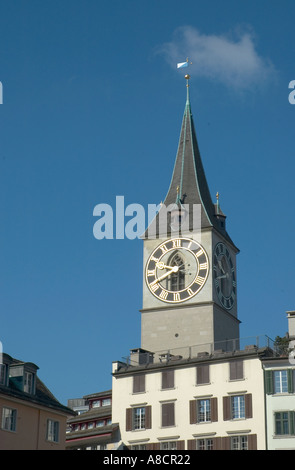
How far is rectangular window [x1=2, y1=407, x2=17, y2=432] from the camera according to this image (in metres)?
68.1

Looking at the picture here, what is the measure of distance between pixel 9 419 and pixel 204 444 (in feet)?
58.1

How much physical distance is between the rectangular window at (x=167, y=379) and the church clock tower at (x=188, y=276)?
7.54m

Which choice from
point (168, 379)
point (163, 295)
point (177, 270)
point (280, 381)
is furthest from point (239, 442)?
point (177, 270)

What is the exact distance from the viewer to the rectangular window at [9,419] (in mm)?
68062

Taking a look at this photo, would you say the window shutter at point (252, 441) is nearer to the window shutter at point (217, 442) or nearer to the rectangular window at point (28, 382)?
the window shutter at point (217, 442)

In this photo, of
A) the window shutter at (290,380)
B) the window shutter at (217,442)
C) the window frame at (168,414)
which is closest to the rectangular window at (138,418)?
the window frame at (168,414)

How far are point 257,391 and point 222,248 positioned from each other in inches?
977

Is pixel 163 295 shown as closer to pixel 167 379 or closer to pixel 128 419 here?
pixel 167 379

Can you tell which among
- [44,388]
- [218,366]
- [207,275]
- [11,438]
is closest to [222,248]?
[207,275]

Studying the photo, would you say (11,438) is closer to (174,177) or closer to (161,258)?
(161,258)

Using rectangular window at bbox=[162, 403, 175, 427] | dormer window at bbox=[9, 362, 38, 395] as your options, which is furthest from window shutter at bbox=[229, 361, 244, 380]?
dormer window at bbox=[9, 362, 38, 395]

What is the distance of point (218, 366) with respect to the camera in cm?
8344

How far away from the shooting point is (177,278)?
328 feet
